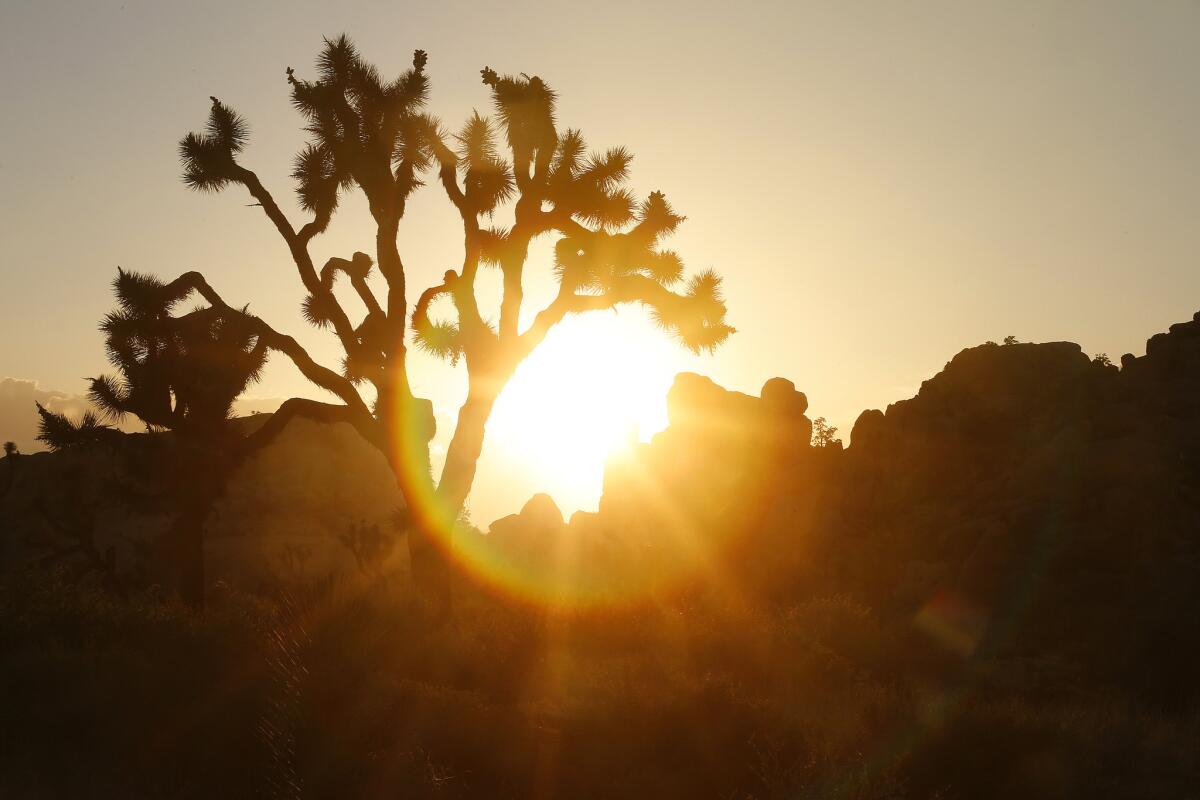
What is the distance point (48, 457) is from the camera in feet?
88.8

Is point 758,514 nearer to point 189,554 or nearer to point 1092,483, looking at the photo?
point 1092,483

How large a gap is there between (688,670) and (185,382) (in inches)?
407

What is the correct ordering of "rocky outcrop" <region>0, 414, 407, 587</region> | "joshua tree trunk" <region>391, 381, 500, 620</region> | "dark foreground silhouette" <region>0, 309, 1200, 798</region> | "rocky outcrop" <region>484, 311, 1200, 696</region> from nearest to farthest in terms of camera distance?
"dark foreground silhouette" <region>0, 309, 1200, 798</region> → "joshua tree trunk" <region>391, 381, 500, 620</region> → "rocky outcrop" <region>484, 311, 1200, 696</region> → "rocky outcrop" <region>0, 414, 407, 587</region>

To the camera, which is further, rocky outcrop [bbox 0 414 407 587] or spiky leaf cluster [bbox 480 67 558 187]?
rocky outcrop [bbox 0 414 407 587]

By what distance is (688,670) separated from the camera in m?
9.89

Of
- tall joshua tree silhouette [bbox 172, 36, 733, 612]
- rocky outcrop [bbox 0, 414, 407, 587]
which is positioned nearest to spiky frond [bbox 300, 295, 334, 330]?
tall joshua tree silhouette [bbox 172, 36, 733, 612]

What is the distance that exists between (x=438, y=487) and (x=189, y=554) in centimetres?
489

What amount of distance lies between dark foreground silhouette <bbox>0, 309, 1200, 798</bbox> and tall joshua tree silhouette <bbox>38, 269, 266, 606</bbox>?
2.13 metres

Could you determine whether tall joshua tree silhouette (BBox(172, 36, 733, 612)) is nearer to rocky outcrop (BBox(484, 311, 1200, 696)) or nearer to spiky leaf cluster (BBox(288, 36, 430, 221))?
spiky leaf cluster (BBox(288, 36, 430, 221))

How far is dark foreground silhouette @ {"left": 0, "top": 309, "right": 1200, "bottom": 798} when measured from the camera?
645cm

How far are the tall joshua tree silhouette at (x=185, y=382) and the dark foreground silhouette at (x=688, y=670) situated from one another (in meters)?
2.13

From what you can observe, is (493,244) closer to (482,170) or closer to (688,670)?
(482,170)

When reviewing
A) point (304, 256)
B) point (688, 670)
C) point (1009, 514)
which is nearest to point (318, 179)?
point (304, 256)

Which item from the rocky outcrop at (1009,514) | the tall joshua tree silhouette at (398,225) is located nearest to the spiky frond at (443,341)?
the tall joshua tree silhouette at (398,225)
